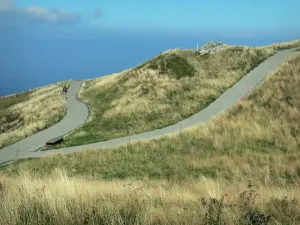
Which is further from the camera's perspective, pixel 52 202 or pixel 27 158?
pixel 27 158

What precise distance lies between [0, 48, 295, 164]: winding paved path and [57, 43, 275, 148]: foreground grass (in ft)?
3.26

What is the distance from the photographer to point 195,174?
1221 cm

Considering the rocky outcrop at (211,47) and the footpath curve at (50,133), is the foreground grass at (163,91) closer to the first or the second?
the footpath curve at (50,133)

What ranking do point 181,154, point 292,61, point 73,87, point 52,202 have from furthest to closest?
1. point 73,87
2. point 292,61
3. point 181,154
4. point 52,202

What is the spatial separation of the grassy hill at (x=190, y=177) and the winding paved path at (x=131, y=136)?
6.74ft

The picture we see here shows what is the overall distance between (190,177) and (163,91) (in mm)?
21049

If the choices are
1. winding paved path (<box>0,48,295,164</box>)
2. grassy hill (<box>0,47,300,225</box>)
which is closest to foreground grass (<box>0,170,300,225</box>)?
grassy hill (<box>0,47,300,225</box>)

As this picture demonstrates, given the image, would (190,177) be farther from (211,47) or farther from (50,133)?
(211,47)

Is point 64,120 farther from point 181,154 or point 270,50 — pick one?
point 270,50

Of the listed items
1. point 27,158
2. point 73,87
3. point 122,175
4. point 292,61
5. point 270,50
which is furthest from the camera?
point 73,87

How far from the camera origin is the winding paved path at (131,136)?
804 inches

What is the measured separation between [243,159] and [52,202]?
9.45 m

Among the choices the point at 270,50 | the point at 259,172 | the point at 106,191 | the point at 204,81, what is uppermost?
the point at 270,50

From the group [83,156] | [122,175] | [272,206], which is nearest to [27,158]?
[83,156]
